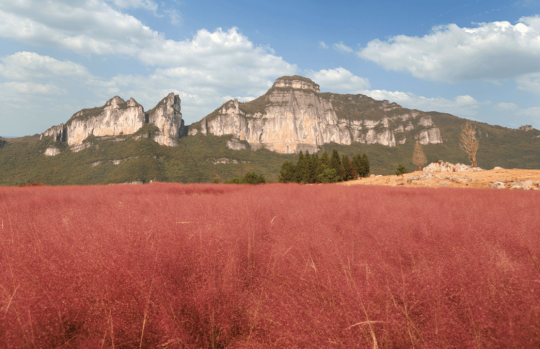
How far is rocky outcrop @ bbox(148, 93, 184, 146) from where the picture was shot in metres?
145

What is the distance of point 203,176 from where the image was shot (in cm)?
11538

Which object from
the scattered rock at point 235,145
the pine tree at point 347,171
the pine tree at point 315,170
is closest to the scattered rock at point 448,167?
the pine tree at point 347,171

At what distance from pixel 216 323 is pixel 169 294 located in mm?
397

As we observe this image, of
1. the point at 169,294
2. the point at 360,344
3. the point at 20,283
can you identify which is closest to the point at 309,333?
the point at 360,344

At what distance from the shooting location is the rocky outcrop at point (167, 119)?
14525cm

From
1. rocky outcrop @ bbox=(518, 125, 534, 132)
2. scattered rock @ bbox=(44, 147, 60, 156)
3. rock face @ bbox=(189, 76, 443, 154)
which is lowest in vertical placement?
scattered rock @ bbox=(44, 147, 60, 156)

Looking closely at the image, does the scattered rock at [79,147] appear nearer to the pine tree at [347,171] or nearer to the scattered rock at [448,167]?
the pine tree at [347,171]

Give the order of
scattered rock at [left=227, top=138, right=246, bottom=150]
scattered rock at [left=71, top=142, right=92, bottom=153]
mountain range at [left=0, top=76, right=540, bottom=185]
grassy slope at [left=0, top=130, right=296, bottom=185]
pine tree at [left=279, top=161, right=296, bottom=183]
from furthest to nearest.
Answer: scattered rock at [left=227, top=138, right=246, bottom=150]
scattered rock at [left=71, top=142, right=92, bottom=153]
mountain range at [left=0, top=76, right=540, bottom=185]
grassy slope at [left=0, top=130, right=296, bottom=185]
pine tree at [left=279, top=161, right=296, bottom=183]

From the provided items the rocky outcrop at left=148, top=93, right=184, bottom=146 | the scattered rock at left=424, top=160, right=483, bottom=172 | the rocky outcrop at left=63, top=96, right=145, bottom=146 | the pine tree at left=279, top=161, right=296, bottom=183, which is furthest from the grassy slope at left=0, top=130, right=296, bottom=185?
the scattered rock at left=424, top=160, right=483, bottom=172

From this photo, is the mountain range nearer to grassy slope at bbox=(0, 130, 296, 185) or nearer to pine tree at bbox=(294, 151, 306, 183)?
grassy slope at bbox=(0, 130, 296, 185)

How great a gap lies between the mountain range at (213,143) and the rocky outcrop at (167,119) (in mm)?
652

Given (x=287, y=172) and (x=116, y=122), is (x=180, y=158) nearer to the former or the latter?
(x=116, y=122)

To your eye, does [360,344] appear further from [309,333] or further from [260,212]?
[260,212]

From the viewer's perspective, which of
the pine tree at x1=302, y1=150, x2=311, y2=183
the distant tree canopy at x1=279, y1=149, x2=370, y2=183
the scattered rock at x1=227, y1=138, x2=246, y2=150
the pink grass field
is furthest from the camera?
the scattered rock at x1=227, y1=138, x2=246, y2=150
